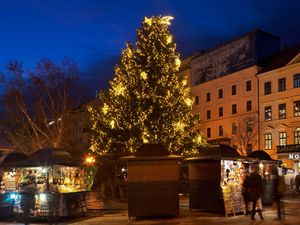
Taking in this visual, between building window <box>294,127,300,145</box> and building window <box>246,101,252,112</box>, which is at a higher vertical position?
building window <box>246,101,252,112</box>

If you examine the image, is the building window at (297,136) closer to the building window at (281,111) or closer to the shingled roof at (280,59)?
the building window at (281,111)

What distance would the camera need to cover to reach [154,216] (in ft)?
59.4

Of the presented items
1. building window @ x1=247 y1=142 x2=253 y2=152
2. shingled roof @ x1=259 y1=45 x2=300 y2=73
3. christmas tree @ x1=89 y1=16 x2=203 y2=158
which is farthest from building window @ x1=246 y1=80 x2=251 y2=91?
christmas tree @ x1=89 y1=16 x2=203 y2=158

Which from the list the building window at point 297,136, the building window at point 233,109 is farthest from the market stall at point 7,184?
the building window at point 233,109

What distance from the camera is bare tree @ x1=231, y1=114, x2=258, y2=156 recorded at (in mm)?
58188

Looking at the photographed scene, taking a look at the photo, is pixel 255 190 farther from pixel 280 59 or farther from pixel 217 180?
pixel 280 59

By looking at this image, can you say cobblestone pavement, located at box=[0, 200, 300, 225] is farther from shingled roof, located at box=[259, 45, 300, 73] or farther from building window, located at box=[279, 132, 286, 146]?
shingled roof, located at box=[259, 45, 300, 73]

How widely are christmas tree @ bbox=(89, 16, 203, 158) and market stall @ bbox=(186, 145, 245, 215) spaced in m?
9.65

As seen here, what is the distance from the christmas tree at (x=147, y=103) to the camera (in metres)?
30.5

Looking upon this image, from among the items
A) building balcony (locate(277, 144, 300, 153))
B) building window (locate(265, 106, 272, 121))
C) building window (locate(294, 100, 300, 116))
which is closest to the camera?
building balcony (locate(277, 144, 300, 153))

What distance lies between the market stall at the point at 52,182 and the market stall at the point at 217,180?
465cm

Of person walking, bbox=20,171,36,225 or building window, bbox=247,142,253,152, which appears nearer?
person walking, bbox=20,171,36,225

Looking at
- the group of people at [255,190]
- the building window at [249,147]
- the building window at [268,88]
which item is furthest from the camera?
Result: the building window at [249,147]

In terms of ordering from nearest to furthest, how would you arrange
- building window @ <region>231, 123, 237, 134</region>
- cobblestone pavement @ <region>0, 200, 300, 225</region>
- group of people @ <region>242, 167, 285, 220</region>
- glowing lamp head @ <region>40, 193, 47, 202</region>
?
cobblestone pavement @ <region>0, 200, 300, 225</region> → group of people @ <region>242, 167, 285, 220</region> → glowing lamp head @ <region>40, 193, 47, 202</region> → building window @ <region>231, 123, 237, 134</region>
